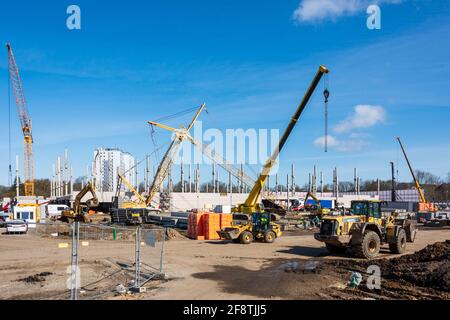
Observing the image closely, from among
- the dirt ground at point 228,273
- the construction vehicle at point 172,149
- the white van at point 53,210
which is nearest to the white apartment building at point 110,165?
the construction vehicle at point 172,149

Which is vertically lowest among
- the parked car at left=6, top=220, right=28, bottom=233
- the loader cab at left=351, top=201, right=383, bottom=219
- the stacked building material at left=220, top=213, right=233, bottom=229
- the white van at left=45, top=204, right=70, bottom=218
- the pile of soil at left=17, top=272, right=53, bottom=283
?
the white van at left=45, top=204, right=70, bottom=218

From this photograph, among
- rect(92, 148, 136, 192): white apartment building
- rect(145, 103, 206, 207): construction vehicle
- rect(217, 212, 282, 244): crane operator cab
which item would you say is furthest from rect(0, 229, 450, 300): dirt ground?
rect(92, 148, 136, 192): white apartment building

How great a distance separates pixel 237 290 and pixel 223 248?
12413 millimetres

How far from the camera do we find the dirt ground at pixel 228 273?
1300cm

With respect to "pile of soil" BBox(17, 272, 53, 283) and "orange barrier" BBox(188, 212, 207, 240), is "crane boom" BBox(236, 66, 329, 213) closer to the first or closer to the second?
"orange barrier" BBox(188, 212, 207, 240)

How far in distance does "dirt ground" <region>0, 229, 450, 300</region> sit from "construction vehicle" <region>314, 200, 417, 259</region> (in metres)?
0.77

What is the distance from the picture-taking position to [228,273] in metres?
17.2

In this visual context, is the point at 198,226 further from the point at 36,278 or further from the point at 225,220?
the point at 36,278

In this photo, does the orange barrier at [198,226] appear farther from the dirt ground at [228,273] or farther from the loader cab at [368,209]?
the loader cab at [368,209]

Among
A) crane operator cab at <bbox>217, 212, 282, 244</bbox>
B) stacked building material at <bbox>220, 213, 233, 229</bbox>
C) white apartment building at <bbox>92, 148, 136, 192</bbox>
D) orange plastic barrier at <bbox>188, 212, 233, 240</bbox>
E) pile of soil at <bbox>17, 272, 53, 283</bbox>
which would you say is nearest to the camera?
pile of soil at <bbox>17, 272, 53, 283</bbox>

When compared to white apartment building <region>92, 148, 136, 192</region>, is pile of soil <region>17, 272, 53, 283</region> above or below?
below

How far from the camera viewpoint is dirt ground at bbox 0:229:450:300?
42.7 ft
